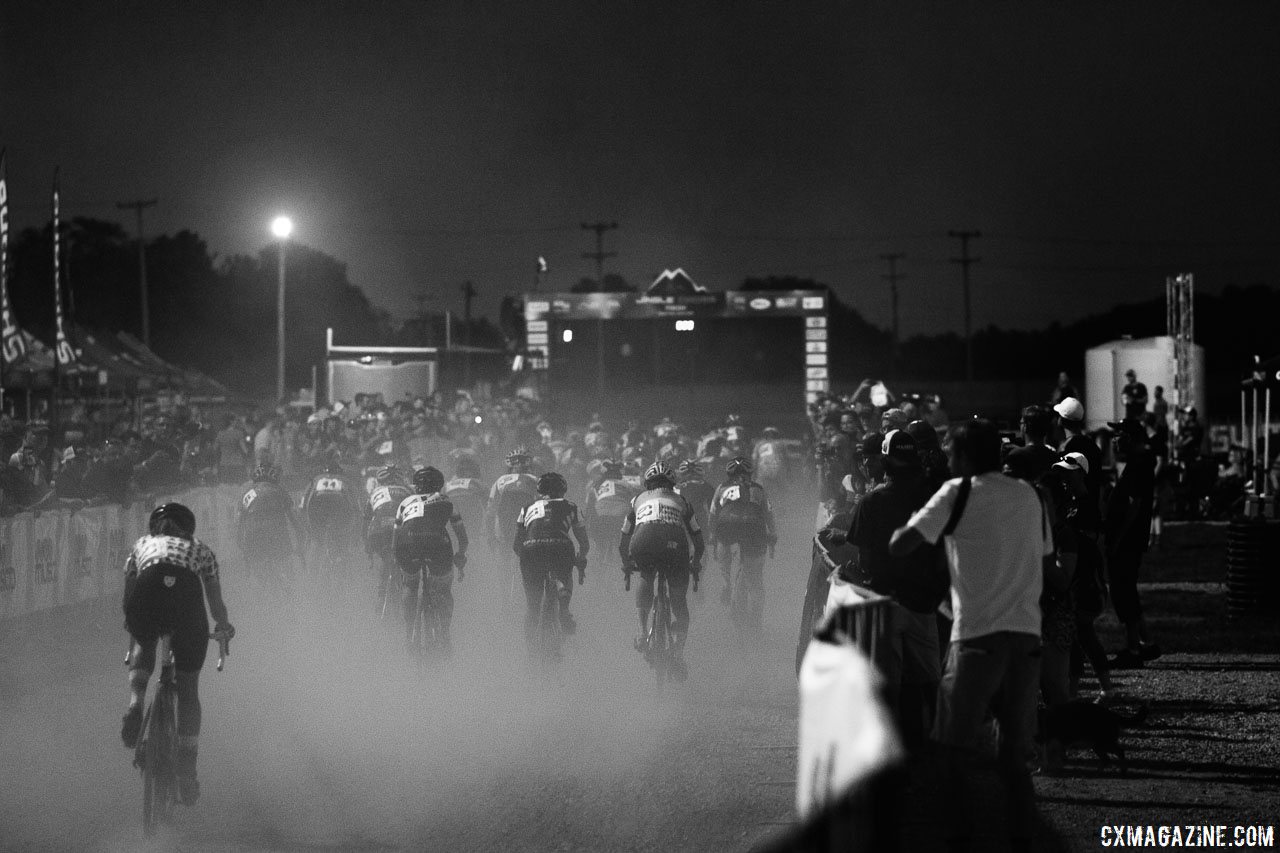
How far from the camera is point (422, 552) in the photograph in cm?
1439

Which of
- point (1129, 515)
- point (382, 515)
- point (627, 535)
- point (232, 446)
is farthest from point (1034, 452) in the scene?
point (232, 446)

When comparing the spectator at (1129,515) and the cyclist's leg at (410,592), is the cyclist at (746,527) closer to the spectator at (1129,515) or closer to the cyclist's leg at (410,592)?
the cyclist's leg at (410,592)

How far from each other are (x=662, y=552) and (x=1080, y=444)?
3784 mm

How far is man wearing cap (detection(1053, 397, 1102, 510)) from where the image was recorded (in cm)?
1121

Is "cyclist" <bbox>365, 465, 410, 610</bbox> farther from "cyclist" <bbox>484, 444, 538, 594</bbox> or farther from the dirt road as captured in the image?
"cyclist" <bbox>484, 444, 538, 594</bbox>

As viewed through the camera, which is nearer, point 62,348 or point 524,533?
point 524,533

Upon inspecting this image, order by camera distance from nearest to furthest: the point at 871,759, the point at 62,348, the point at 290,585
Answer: the point at 871,759, the point at 290,585, the point at 62,348

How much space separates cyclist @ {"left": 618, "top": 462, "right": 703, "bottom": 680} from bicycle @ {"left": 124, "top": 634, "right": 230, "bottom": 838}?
504 centimetres

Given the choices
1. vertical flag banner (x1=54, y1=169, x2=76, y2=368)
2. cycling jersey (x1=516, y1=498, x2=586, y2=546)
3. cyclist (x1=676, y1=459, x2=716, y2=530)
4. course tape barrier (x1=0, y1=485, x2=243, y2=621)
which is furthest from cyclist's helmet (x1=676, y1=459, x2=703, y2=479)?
vertical flag banner (x1=54, y1=169, x2=76, y2=368)

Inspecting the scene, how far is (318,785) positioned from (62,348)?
16.6m

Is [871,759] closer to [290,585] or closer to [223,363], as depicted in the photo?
[290,585]

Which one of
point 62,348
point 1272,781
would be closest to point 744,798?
point 1272,781

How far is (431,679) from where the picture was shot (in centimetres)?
1383

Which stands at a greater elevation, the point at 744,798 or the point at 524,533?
the point at 524,533
